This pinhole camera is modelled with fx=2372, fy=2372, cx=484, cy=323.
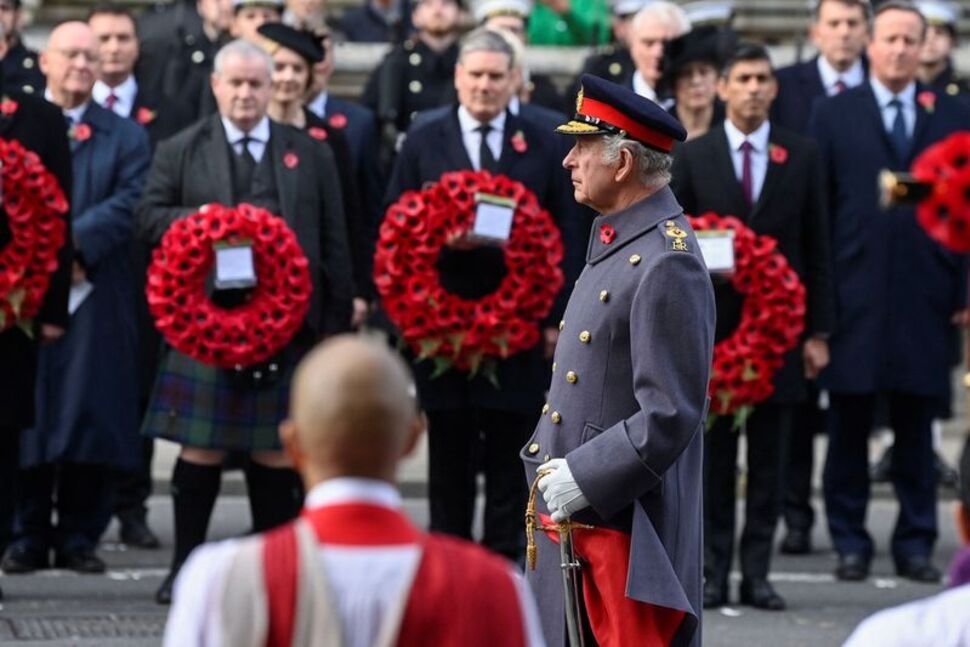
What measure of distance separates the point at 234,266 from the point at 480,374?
1.40 metres

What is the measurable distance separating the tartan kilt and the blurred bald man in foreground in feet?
19.3

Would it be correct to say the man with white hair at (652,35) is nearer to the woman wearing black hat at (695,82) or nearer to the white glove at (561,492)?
the woman wearing black hat at (695,82)

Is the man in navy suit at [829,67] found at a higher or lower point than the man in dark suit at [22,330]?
higher

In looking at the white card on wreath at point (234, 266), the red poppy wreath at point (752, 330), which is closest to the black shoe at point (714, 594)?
the red poppy wreath at point (752, 330)

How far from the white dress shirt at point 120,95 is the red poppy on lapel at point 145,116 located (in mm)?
58

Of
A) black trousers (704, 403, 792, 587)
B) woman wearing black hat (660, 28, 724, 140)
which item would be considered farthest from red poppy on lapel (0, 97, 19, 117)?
black trousers (704, 403, 792, 587)

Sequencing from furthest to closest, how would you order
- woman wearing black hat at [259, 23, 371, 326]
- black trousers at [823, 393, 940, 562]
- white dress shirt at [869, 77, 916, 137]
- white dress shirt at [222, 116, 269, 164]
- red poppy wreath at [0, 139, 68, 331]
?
white dress shirt at [869, 77, 916, 137]
black trousers at [823, 393, 940, 562]
woman wearing black hat at [259, 23, 371, 326]
white dress shirt at [222, 116, 269, 164]
red poppy wreath at [0, 139, 68, 331]

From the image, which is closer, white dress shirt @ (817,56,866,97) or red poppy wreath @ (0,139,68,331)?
red poppy wreath @ (0,139,68,331)

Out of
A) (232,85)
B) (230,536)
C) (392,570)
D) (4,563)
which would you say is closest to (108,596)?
(4,563)

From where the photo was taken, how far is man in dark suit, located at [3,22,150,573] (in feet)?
34.4

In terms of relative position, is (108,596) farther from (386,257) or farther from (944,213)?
(944,213)

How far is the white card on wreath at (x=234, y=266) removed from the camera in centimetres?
948

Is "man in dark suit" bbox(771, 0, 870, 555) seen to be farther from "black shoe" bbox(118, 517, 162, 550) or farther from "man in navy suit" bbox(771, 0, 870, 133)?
"black shoe" bbox(118, 517, 162, 550)

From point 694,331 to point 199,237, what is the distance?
3.73 metres
